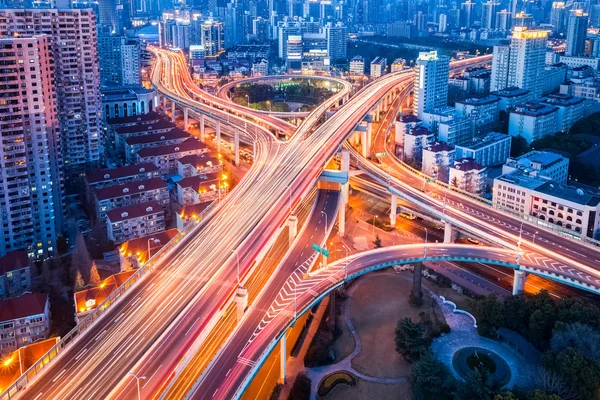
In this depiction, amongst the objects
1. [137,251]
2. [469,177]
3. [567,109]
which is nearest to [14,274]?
[137,251]

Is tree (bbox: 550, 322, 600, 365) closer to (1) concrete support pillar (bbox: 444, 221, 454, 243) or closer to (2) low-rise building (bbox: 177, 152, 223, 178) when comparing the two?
(1) concrete support pillar (bbox: 444, 221, 454, 243)

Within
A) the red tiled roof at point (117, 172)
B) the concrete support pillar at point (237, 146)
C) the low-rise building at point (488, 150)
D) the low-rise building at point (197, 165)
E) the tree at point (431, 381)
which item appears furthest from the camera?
the concrete support pillar at point (237, 146)

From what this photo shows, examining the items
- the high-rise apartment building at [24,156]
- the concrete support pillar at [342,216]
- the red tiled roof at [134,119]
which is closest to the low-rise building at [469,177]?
the concrete support pillar at [342,216]

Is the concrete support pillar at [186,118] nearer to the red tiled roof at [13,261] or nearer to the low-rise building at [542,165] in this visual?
the red tiled roof at [13,261]

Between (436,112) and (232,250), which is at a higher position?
(436,112)

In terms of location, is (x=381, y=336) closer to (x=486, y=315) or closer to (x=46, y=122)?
(x=486, y=315)

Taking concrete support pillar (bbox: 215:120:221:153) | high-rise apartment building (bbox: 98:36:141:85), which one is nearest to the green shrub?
concrete support pillar (bbox: 215:120:221:153)

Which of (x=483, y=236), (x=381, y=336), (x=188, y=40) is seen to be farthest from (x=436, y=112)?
(x=188, y=40)
